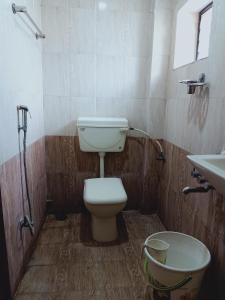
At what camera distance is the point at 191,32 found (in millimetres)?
1816

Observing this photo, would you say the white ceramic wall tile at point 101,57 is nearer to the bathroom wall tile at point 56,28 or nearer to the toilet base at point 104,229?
the bathroom wall tile at point 56,28

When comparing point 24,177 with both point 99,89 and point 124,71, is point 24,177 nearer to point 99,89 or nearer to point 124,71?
point 99,89

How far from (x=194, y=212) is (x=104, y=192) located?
0.66 meters

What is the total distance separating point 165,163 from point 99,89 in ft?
2.96

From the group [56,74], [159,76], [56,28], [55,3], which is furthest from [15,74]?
[159,76]

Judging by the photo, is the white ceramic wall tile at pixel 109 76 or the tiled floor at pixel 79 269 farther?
the white ceramic wall tile at pixel 109 76

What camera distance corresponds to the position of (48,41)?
199cm

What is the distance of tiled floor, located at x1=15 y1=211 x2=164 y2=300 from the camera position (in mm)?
1359

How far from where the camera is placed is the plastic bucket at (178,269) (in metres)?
1.11

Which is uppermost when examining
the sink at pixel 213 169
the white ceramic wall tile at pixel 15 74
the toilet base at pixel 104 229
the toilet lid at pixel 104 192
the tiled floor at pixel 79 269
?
the white ceramic wall tile at pixel 15 74

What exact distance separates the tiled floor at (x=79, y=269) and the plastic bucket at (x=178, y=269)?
22 centimetres

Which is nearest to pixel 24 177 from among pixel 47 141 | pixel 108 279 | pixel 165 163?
pixel 47 141

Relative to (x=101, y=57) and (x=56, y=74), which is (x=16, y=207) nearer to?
(x=56, y=74)

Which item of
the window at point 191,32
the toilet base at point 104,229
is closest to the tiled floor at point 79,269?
the toilet base at point 104,229
